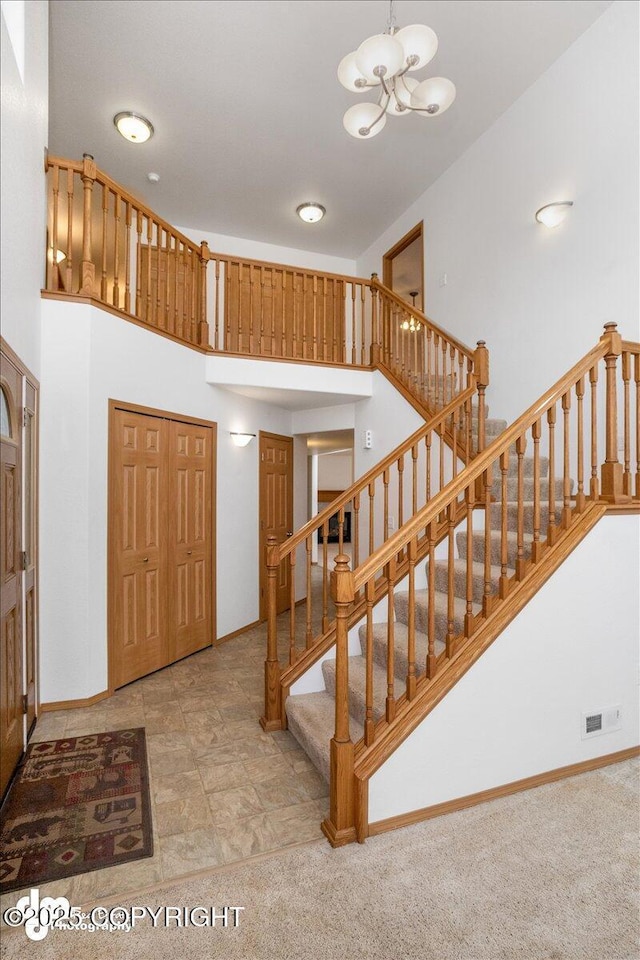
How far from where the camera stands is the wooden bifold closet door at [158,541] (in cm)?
364

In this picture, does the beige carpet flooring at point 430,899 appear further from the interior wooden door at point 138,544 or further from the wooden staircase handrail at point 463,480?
the interior wooden door at point 138,544

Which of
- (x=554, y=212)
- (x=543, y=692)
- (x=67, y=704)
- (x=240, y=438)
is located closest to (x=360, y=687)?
(x=543, y=692)

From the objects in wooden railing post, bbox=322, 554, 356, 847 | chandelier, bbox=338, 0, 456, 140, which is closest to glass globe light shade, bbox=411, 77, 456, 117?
chandelier, bbox=338, 0, 456, 140

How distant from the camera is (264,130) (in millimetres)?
4820

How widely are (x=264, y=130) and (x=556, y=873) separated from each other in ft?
19.8

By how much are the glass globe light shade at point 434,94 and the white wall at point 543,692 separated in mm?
2857

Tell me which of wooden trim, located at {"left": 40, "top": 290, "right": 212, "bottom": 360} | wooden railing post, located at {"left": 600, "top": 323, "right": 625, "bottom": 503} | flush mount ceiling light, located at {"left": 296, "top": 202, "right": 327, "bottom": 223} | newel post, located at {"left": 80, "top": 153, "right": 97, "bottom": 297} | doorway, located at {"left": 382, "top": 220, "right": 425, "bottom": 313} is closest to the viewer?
wooden railing post, located at {"left": 600, "top": 323, "right": 625, "bottom": 503}

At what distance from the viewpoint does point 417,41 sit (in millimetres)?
2760

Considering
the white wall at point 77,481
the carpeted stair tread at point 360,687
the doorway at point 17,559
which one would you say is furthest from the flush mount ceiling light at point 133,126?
the carpeted stair tread at point 360,687

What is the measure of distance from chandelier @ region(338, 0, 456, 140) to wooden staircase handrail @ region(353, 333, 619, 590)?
1.95 m

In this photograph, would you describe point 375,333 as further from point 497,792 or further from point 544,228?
point 497,792

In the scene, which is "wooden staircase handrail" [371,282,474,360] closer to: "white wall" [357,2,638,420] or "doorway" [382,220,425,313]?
"white wall" [357,2,638,420]

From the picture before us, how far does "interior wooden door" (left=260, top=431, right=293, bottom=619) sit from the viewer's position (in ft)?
18.4

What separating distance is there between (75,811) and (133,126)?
18.2 ft
